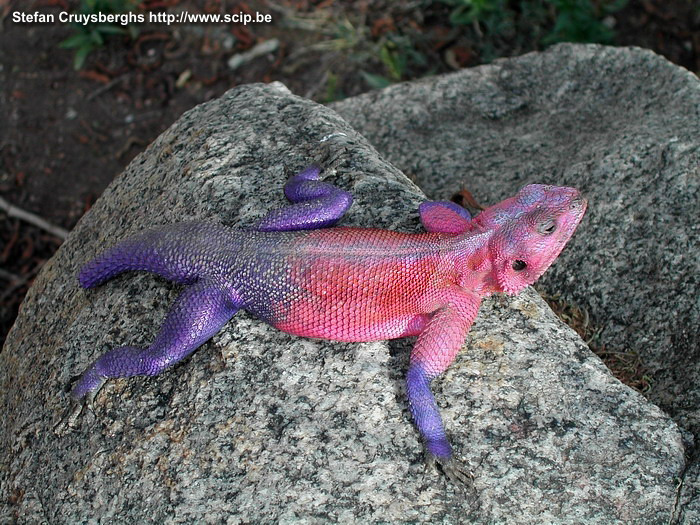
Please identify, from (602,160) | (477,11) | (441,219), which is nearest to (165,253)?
(441,219)

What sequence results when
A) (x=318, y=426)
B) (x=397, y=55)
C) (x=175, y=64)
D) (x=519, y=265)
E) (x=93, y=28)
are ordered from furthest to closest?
(x=175, y=64) → (x=93, y=28) → (x=397, y=55) → (x=519, y=265) → (x=318, y=426)

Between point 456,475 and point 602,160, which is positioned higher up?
point 602,160

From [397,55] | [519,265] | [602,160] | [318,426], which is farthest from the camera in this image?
[397,55]

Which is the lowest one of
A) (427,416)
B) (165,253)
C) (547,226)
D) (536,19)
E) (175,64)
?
(175,64)

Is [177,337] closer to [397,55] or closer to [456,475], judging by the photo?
[456,475]

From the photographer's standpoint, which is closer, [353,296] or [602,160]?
[353,296]

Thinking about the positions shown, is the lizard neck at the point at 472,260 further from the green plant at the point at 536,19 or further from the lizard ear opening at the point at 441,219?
the green plant at the point at 536,19

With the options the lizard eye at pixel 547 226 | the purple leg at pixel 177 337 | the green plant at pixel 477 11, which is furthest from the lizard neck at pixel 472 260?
the green plant at pixel 477 11

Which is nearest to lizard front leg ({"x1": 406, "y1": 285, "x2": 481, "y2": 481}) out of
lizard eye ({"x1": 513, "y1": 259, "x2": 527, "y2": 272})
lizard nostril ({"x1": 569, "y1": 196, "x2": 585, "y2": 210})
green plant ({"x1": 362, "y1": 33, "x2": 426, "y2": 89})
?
lizard eye ({"x1": 513, "y1": 259, "x2": 527, "y2": 272})
